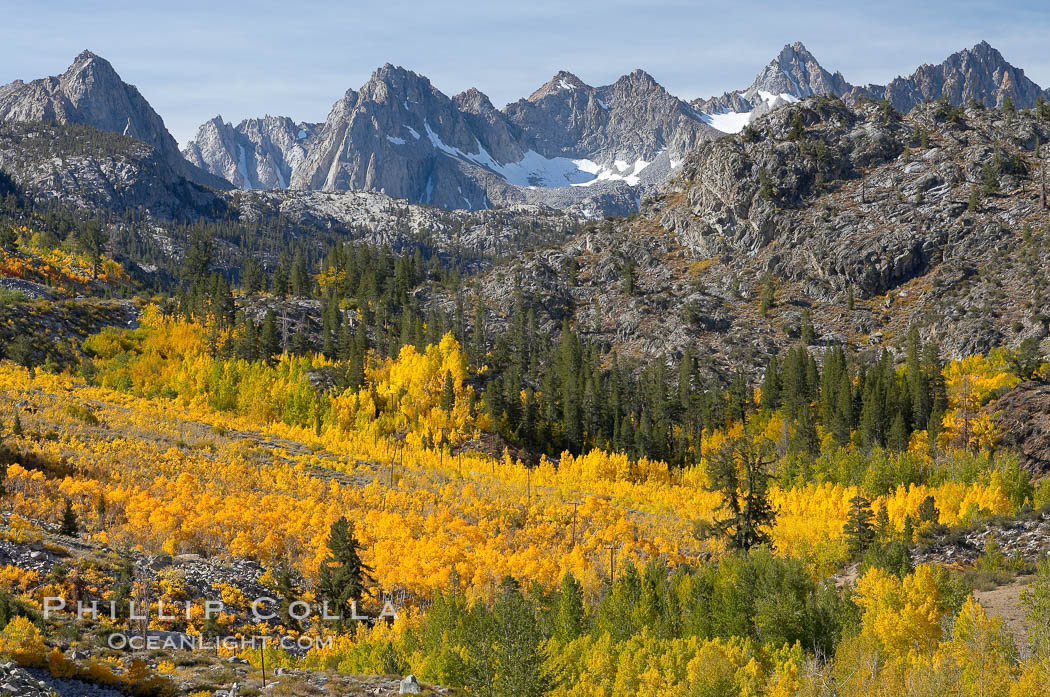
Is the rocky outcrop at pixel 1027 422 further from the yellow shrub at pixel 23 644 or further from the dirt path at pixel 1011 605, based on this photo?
the yellow shrub at pixel 23 644

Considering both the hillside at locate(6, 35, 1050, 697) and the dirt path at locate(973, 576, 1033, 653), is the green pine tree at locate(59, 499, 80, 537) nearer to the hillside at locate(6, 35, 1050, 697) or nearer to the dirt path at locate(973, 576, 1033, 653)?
the hillside at locate(6, 35, 1050, 697)

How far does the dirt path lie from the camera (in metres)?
52.1

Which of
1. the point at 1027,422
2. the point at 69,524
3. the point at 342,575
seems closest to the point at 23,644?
the point at 342,575

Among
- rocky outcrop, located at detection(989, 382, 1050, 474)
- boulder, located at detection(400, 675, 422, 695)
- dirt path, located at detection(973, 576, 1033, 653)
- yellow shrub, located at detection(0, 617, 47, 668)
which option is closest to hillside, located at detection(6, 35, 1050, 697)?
yellow shrub, located at detection(0, 617, 47, 668)

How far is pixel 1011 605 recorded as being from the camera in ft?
188

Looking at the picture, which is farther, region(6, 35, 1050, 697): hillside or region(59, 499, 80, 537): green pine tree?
region(59, 499, 80, 537): green pine tree

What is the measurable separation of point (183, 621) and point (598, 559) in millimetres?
43887

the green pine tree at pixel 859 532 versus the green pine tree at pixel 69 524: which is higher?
the green pine tree at pixel 69 524

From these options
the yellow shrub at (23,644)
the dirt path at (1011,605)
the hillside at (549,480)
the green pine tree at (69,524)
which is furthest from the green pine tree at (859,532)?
the green pine tree at (69,524)

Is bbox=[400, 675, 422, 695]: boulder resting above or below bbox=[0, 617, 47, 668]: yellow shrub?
below

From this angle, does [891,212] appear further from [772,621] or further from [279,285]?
[772,621]

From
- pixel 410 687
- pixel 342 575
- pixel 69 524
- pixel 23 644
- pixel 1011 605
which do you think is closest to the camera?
pixel 23 644

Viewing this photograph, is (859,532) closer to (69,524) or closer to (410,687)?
(410,687)

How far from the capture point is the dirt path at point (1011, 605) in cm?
5206
